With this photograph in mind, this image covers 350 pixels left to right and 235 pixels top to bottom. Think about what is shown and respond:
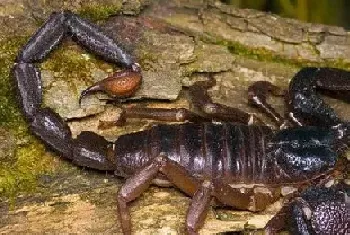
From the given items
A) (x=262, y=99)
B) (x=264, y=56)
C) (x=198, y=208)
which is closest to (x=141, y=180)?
(x=198, y=208)

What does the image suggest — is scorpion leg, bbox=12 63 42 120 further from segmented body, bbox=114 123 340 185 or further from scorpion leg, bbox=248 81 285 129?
scorpion leg, bbox=248 81 285 129

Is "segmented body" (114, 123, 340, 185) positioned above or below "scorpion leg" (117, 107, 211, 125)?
below

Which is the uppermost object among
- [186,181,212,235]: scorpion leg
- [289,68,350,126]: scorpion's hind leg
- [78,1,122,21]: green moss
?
[78,1,122,21]: green moss

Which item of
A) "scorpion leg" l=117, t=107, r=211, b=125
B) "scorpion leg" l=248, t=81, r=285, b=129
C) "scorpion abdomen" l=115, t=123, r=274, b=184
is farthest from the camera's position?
"scorpion leg" l=248, t=81, r=285, b=129

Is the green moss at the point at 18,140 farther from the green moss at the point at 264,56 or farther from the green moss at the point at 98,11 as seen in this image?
the green moss at the point at 264,56

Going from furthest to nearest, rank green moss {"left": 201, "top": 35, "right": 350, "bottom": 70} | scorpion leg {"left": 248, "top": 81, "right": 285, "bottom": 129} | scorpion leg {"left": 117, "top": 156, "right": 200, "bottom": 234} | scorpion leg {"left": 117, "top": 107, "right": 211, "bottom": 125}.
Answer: green moss {"left": 201, "top": 35, "right": 350, "bottom": 70}
scorpion leg {"left": 248, "top": 81, "right": 285, "bottom": 129}
scorpion leg {"left": 117, "top": 107, "right": 211, "bottom": 125}
scorpion leg {"left": 117, "top": 156, "right": 200, "bottom": 234}

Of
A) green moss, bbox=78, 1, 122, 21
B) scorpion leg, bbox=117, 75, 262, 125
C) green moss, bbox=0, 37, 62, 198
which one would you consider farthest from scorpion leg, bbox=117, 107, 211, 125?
green moss, bbox=78, 1, 122, 21

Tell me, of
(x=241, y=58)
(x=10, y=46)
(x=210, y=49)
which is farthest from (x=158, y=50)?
(x=10, y=46)

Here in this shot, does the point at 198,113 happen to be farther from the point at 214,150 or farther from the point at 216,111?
the point at 214,150
